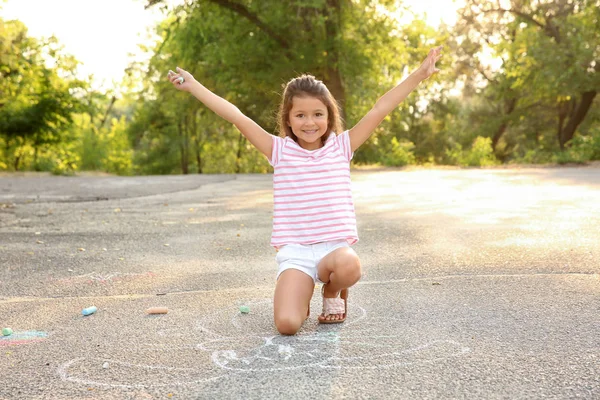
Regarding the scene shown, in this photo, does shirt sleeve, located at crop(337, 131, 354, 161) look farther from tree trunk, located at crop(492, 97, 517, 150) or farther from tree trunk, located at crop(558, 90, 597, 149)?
tree trunk, located at crop(492, 97, 517, 150)

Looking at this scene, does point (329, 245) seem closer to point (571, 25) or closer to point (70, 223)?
point (70, 223)

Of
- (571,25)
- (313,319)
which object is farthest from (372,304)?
(571,25)

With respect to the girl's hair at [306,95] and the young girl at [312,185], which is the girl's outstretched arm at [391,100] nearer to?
the young girl at [312,185]

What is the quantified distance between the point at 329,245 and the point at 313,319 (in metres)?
0.41

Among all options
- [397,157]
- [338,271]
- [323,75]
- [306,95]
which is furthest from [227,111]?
[397,157]

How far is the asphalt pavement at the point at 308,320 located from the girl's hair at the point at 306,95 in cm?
103

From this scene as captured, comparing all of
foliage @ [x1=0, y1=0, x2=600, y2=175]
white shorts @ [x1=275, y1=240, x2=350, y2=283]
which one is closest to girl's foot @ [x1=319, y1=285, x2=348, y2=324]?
white shorts @ [x1=275, y1=240, x2=350, y2=283]

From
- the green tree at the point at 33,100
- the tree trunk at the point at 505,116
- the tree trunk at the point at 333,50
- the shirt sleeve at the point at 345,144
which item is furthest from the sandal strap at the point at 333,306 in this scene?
the tree trunk at the point at 505,116

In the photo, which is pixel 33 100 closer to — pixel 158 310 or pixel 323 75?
pixel 323 75

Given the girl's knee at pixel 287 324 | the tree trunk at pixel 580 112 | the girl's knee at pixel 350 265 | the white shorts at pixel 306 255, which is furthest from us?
the tree trunk at pixel 580 112

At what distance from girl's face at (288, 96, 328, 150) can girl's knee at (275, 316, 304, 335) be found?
104cm

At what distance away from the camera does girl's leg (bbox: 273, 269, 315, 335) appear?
131 inches

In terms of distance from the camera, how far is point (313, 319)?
145 inches

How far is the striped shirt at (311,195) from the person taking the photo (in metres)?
3.70
